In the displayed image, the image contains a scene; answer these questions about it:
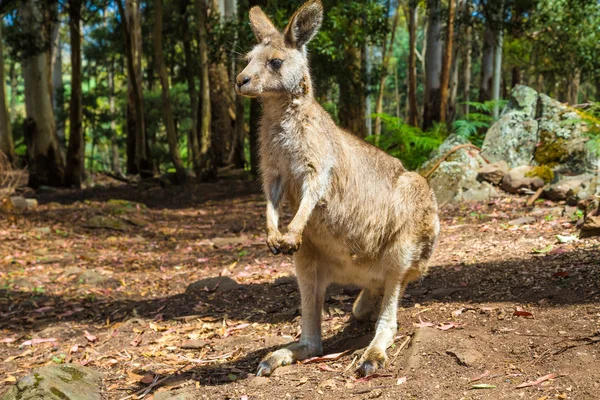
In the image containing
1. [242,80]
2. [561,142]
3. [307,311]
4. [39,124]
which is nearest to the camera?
[242,80]

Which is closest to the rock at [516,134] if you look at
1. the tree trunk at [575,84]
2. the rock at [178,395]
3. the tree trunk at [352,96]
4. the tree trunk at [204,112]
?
the tree trunk at [352,96]

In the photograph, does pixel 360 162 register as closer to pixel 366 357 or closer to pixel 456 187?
pixel 366 357

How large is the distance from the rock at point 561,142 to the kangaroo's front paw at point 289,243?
6627 millimetres

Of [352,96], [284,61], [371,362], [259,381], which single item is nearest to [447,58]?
[352,96]

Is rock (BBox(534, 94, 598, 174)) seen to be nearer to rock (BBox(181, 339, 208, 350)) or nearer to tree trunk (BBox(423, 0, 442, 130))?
rock (BBox(181, 339, 208, 350))

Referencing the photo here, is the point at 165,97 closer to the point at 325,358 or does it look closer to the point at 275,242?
the point at 325,358

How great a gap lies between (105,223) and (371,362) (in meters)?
8.09

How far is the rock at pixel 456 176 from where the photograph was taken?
31.8ft

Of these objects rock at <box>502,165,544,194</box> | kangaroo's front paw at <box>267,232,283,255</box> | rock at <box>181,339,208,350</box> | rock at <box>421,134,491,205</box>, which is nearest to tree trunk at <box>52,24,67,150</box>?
rock at <box>421,134,491,205</box>

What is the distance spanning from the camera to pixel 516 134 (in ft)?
33.3

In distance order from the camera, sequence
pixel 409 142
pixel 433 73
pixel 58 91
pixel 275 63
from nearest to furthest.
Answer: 1. pixel 275 63
2. pixel 409 142
3. pixel 433 73
4. pixel 58 91

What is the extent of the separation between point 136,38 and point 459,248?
16958mm

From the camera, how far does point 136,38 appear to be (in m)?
21.3

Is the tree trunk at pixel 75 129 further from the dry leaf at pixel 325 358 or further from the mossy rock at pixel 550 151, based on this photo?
the dry leaf at pixel 325 358
